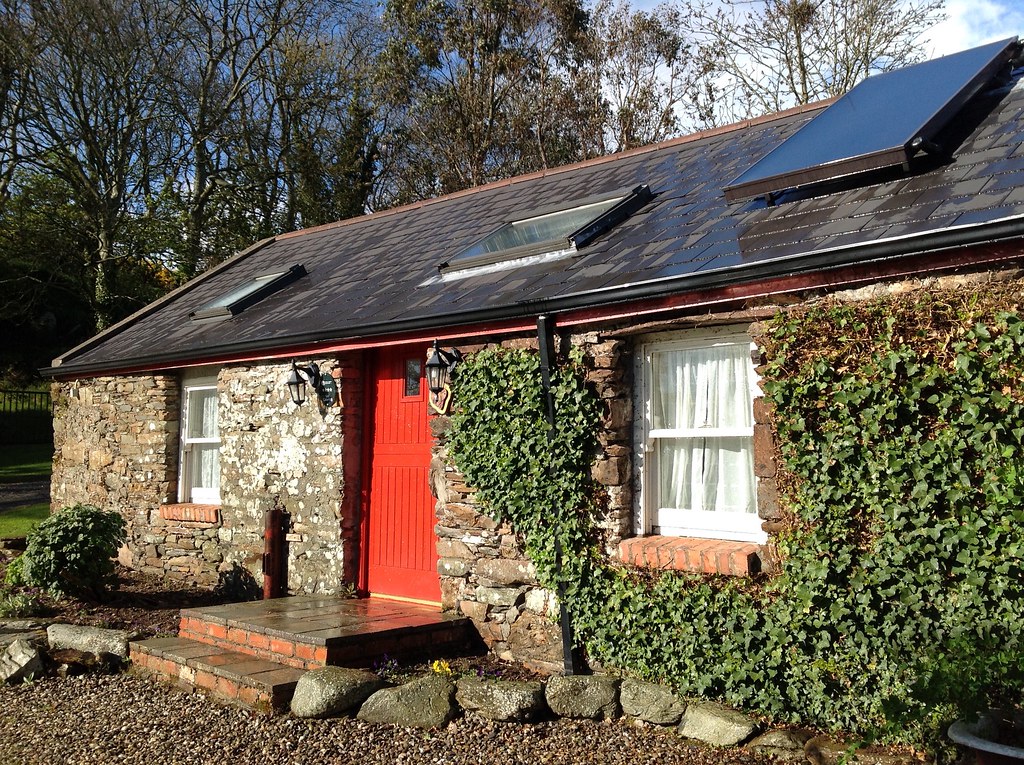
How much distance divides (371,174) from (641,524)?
20.2m

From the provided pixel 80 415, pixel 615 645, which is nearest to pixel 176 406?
pixel 80 415

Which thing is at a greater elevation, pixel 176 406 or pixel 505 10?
pixel 505 10

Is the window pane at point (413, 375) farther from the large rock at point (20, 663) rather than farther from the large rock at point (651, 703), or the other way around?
the large rock at point (20, 663)

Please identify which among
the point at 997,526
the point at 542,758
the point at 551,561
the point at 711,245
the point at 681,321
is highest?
the point at 711,245

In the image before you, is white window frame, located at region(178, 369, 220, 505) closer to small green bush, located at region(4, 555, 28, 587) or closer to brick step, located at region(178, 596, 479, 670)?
small green bush, located at region(4, 555, 28, 587)

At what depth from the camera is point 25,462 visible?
21.5 metres

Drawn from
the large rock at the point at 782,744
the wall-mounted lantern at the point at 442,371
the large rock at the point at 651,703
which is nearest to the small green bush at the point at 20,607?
the wall-mounted lantern at the point at 442,371

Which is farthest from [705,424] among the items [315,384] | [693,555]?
[315,384]

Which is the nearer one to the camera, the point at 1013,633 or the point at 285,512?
the point at 1013,633

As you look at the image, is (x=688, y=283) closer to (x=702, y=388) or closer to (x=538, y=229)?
(x=702, y=388)

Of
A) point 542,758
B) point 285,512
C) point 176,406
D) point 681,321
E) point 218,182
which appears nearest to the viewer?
point 542,758

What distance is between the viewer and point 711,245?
627cm

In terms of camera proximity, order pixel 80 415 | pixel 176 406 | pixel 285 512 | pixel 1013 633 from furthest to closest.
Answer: pixel 80 415 → pixel 176 406 → pixel 285 512 → pixel 1013 633

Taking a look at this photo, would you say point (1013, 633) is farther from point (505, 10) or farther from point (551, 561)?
point (505, 10)
